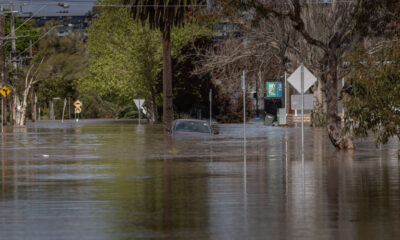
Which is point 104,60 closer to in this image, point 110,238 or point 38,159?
point 38,159

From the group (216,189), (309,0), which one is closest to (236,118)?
(309,0)

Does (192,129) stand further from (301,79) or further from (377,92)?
(377,92)

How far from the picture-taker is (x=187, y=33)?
277 feet

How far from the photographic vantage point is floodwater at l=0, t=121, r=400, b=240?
1143 centimetres

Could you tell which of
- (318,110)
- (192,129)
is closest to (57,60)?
(318,110)

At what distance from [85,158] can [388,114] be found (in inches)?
366

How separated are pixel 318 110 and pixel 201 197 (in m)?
47.9

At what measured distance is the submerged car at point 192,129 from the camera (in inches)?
1494

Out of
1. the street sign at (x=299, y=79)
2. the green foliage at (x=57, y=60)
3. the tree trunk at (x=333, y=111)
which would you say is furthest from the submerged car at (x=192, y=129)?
the green foliage at (x=57, y=60)

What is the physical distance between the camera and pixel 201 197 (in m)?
15.5

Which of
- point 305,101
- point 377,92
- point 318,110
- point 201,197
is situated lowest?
point 201,197

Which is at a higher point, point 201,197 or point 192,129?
point 192,129

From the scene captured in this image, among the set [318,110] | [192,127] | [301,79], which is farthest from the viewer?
[318,110]

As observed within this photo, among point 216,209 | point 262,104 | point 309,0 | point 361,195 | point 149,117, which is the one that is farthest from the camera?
point 262,104
